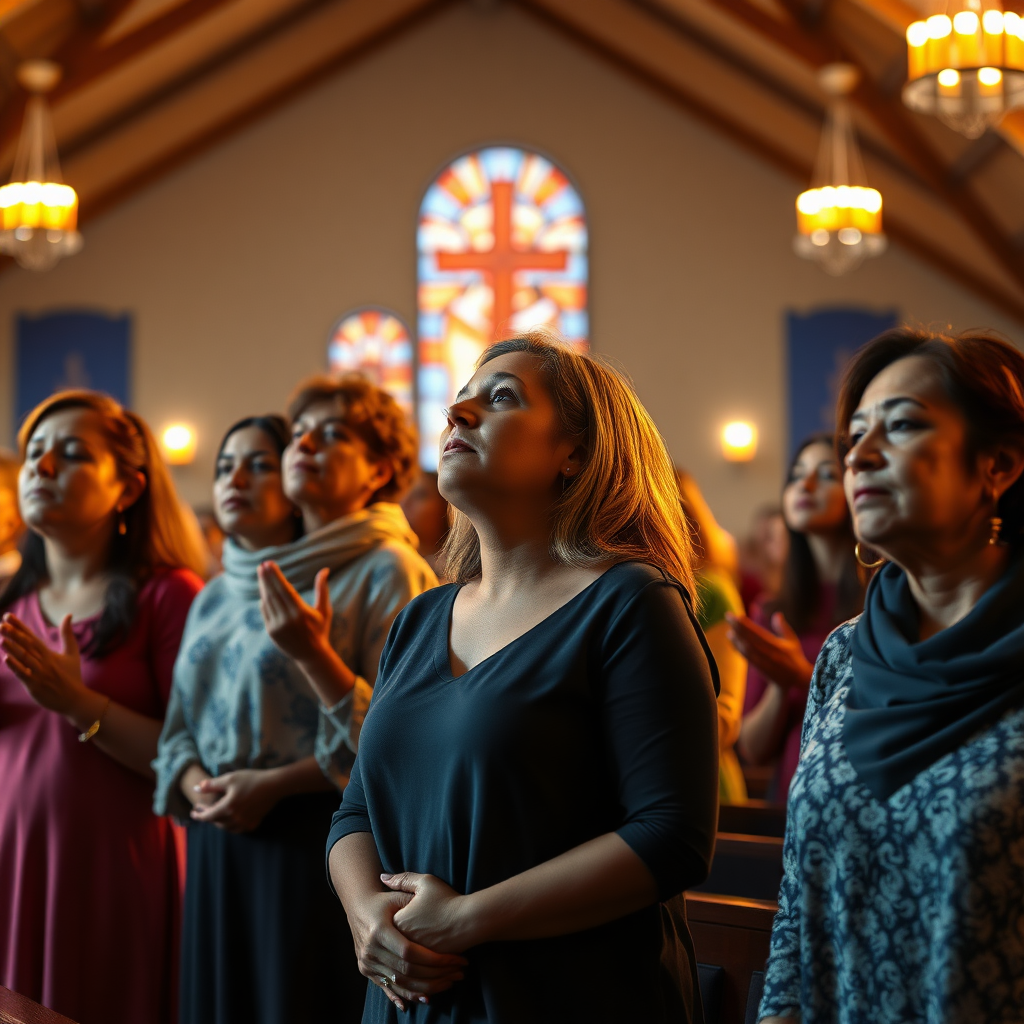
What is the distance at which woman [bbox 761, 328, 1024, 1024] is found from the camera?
3.77 ft

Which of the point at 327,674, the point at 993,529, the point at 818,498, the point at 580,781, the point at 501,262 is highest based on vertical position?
the point at 501,262

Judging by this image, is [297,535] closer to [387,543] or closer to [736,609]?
[387,543]

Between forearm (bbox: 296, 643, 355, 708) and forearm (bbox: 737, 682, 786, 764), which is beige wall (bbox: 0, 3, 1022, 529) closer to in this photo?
forearm (bbox: 737, 682, 786, 764)

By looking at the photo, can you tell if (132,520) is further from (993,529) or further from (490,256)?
(490,256)

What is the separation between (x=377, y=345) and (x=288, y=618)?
8.37 meters

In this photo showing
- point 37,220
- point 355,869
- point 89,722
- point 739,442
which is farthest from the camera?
point 739,442

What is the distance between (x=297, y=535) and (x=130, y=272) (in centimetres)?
837

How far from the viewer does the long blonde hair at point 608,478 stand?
1470mm

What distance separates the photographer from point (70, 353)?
10.0 meters

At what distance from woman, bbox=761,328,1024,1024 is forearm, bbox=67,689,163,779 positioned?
1.30 meters

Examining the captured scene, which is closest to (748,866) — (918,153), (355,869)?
(355,869)

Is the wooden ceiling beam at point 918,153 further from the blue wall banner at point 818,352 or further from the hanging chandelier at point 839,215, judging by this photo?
the blue wall banner at point 818,352

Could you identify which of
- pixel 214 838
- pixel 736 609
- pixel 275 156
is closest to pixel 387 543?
pixel 214 838

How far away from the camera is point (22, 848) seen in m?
2.20
